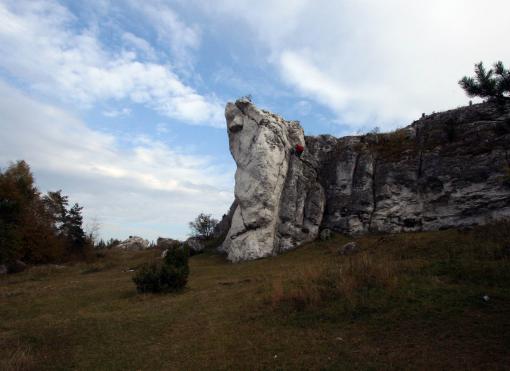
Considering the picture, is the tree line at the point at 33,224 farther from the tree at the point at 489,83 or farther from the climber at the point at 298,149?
the tree at the point at 489,83

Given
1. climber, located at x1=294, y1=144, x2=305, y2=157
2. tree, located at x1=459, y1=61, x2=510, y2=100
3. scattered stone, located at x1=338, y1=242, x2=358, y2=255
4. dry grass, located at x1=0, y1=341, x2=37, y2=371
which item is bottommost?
dry grass, located at x1=0, y1=341, x2=37, y2=371

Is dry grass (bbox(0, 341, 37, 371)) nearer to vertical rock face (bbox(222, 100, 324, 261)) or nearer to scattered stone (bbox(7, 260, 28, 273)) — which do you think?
vertical rock face (bbox(222, 100, 324, 261))

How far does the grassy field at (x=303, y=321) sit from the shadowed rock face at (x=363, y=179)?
699cm

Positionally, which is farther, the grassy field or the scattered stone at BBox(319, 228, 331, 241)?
the scattered stone at BBox(319, 228, 331, 241)

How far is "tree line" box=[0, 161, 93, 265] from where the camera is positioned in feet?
88.7

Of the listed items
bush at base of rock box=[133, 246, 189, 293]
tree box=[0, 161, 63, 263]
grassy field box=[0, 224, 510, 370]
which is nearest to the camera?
grassy field box=[0, 224, 510, 370]

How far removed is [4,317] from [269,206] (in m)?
17.3

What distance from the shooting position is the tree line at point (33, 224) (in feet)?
88.7

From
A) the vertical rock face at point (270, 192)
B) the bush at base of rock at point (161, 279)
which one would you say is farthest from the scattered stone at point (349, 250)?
the bush at base of rock at point (161, 279)

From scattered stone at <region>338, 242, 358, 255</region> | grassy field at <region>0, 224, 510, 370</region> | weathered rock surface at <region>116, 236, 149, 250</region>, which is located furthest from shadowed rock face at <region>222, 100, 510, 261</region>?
weathered rock surface at <region>116, 236, 149, 250</region>

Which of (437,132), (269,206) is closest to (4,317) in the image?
(269,206)

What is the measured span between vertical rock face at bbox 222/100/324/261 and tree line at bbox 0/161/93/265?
1571 cm

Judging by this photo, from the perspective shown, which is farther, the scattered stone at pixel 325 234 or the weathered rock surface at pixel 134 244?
the weathered rock surface at pixel 134 244

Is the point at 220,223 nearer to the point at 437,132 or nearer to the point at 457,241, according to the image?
the point at 437,132
